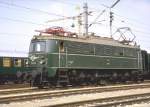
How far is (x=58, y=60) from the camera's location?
Answer: 886 inches

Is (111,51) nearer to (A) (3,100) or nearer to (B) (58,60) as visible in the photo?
(B) (58,60)

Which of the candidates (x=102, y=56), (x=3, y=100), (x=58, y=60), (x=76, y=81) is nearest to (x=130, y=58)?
(x=102, y=56)

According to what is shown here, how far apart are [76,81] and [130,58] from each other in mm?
7103

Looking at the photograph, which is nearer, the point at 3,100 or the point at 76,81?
the point at 3,100

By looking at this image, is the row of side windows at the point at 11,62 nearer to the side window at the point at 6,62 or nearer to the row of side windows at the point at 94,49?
the side window at the point at 6,62

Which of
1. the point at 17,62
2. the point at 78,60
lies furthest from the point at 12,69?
the point at 78,60

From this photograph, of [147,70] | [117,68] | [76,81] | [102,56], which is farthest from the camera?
[147,70]

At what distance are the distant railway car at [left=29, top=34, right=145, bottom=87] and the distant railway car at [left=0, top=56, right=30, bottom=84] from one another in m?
6.51

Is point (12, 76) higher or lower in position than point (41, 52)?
lower

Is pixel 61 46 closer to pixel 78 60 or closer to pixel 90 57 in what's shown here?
pixel 78 60

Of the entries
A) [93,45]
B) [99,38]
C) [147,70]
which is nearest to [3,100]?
[93,45]

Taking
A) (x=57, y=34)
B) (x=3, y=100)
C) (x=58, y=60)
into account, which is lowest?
(x=3, y=100)

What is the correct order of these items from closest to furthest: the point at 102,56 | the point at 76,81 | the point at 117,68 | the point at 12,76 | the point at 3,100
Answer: the point at 3,100
the point at 76,81
the point at 102,56
the point at 117,68
the point at 12,76

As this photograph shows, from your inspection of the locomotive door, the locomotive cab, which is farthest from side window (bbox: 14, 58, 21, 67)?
the locomotive door
